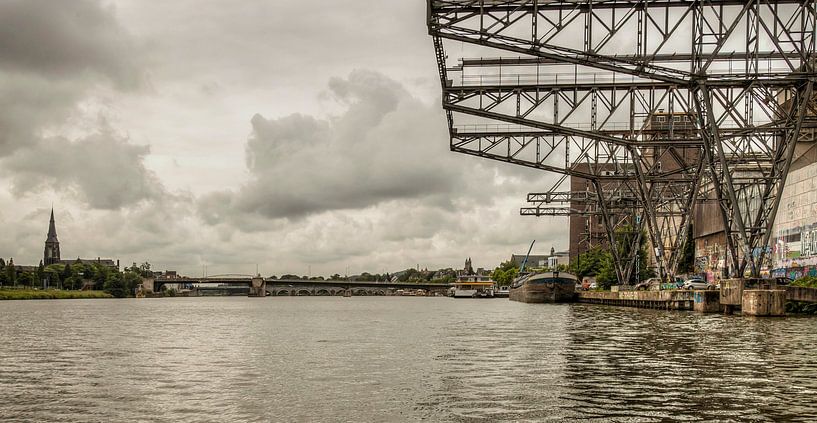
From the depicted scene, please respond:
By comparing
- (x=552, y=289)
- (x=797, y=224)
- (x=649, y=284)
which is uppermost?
(x=797, y=224)

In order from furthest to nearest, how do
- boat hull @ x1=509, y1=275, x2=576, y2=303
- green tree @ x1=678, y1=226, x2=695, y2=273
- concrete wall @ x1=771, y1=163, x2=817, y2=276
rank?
green tree @ x1=678, y1=226, x2=695, y2=273, boat hull @ x1=509, y1=275, x2=576, y2=303, concrete wall @ x1=771, y1=163, x2=817, y2=276

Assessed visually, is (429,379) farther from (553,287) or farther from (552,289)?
(552,289)

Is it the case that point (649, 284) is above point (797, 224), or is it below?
below

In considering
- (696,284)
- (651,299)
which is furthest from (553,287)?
(696,284)

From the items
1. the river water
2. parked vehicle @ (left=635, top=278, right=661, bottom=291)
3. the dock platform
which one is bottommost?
the river water

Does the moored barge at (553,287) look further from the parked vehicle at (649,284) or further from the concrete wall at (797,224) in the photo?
the concrete wall at (797,224)

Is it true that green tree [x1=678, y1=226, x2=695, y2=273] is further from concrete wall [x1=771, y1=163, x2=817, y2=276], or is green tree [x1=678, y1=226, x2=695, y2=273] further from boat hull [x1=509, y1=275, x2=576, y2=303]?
concrete wall [x1=771, y1=163, x2=817, y2=276]

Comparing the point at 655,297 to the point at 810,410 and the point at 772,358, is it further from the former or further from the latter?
the point at 810,410

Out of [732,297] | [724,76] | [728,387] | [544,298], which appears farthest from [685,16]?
[544,298]

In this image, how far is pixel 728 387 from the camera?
17.4 metres

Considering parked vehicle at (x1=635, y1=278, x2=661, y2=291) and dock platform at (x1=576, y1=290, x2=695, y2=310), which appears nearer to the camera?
dock platform at (x1=576, y1=290, x2=695, y2=310)

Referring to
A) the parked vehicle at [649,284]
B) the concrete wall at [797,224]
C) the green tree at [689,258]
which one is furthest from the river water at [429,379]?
the green tree at [689,258]

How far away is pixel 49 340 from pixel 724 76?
3415 cm

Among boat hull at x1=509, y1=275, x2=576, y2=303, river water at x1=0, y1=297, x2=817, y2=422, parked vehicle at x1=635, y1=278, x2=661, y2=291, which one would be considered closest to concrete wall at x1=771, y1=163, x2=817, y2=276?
parked vehicle at x1=635, y1=278, x2=661, y2=291
